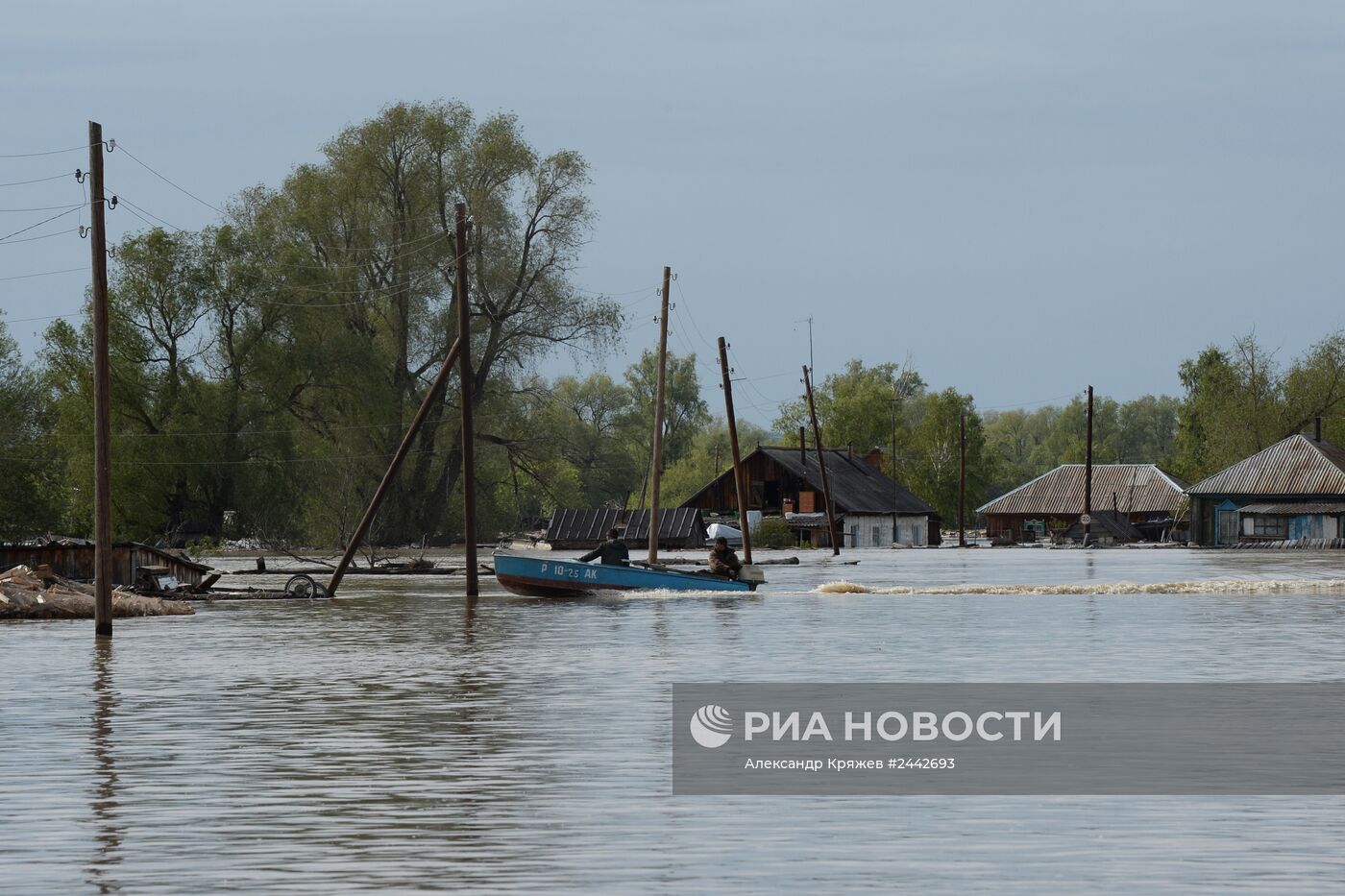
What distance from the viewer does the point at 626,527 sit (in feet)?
324

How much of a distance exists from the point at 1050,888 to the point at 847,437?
146 meters

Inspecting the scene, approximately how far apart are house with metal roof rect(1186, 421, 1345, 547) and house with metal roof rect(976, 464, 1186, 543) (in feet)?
81.0

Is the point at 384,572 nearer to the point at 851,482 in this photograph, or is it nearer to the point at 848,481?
the point at 848,481

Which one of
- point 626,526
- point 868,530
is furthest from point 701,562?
point 868,530

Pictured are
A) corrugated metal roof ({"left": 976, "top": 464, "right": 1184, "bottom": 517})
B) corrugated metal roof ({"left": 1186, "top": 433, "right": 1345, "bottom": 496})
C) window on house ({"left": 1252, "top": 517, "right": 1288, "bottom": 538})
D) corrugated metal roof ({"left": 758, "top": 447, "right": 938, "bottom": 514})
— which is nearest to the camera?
corrugated metal roof ({"left": 1186, "top": 433, "right": 1345, "bottom": 496})

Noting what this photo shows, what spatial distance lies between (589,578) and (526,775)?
102 ft

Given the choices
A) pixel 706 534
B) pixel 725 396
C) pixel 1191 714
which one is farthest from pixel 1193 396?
pixel 1191 714

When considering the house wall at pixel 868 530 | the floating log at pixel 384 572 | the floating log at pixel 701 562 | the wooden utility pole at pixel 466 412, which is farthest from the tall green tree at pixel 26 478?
the house wall at pixel 868 530

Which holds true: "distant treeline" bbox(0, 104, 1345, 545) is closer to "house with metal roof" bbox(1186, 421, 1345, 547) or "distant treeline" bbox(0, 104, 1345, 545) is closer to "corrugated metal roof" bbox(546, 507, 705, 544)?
"corrugated metal roof" bbox(546, 507, 705, 544)

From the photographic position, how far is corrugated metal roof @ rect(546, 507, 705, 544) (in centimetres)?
9956

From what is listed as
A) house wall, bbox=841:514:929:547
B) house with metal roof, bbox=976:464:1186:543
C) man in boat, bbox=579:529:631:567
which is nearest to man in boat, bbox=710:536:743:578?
man in boat, bbox=579:529:631:567

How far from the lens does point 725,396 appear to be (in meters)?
68.1

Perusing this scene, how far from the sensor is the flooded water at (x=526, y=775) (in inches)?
412

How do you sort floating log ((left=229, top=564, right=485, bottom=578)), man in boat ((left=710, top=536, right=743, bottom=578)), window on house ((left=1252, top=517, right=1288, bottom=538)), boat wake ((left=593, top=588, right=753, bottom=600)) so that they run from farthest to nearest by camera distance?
window on house ((left=1252, top=517, right=1288, bottom=538)), floating log ((left=229, top=564, right=485, bottom=578)), man in boat ((left=710, top=536, right=743, bottom=578)), boat wake ((left=593, top=588, right=753, bottom=600))
